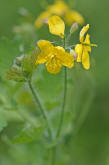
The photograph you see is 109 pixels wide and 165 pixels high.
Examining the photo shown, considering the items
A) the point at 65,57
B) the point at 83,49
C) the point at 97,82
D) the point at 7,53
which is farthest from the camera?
the point at 97,82

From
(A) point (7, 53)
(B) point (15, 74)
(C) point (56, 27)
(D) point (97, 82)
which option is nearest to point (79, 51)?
(C) point (56, 27)

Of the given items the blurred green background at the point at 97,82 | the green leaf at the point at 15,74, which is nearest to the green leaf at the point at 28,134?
the green leaf at the point at 15,74

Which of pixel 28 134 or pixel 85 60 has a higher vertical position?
pixel 85 60

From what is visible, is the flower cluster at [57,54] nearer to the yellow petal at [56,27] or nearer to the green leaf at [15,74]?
the yellow petal at [56,27]

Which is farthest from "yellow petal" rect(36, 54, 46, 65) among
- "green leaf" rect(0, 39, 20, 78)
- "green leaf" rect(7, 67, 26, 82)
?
"green leaf" rect(0, 39, 20, 78)

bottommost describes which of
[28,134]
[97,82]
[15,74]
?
[97,82]

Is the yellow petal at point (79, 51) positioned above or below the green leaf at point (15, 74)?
above

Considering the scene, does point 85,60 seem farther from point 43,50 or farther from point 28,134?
point 28,134

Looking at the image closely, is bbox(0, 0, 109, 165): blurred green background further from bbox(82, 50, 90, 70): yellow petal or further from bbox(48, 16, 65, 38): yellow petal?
bbox(48, 16, 65, 38): yellow petal
